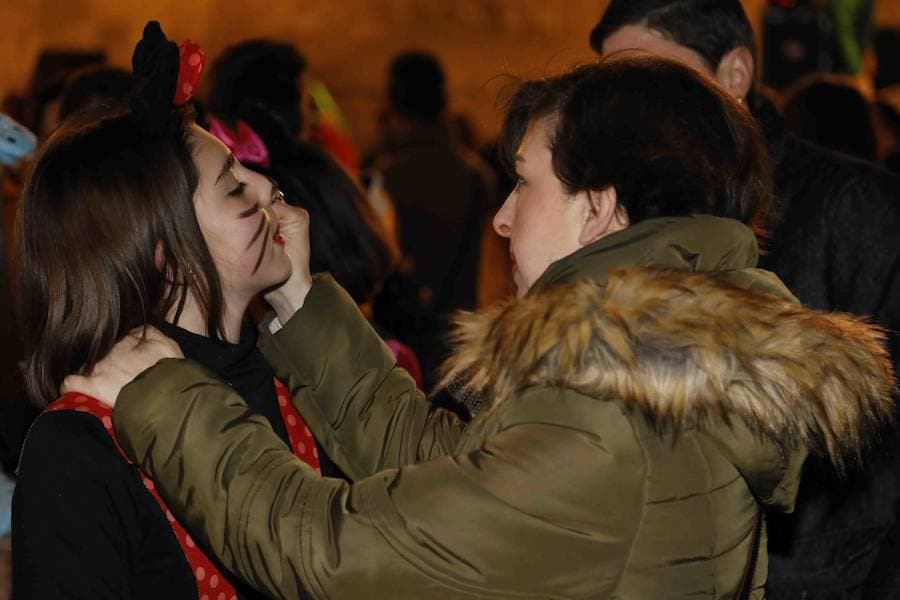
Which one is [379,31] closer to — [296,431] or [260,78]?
[260,78]

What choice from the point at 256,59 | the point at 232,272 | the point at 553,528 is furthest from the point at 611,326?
the point at 256,59

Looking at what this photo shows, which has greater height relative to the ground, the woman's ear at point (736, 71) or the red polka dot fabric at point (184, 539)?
the woman's ear at point (736, 71)

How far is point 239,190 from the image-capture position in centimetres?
216

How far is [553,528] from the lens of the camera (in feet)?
5.45

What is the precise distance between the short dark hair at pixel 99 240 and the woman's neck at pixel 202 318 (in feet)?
0.15

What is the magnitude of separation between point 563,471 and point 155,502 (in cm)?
64

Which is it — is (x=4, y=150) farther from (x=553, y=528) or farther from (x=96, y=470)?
(x=553, y=528)

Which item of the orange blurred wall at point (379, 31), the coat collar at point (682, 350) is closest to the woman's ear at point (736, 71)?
the coat collar at point (682, 350)

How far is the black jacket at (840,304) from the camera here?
278 centimetres

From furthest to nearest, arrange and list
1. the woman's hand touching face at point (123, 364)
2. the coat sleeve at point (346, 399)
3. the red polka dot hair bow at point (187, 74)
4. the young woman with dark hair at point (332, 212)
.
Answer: the young woman with dark hair at point (332, 212)
the coat sleeve at point (346, 399)
the red polka dot hair bow at point (187, 74)
the woman's hand touching face at point (123, 364)

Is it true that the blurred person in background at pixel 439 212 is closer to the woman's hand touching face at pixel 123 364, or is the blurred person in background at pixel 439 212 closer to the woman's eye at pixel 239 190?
the woman's eye at pixel 239 190

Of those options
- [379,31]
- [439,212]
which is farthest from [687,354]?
[379,31]

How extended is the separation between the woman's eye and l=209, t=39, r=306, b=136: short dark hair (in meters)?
1.54

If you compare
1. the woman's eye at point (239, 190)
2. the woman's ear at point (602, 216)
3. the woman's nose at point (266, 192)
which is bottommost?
the woman's nose at point (266, 192)
